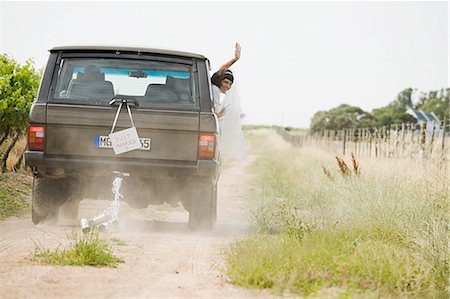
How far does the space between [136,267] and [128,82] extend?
3100mm

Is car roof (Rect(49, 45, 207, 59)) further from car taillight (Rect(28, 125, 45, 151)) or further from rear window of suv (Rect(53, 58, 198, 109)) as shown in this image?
car taillight (Rect(28, 125, 45, 151))

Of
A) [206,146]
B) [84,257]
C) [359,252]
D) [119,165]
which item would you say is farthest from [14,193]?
[359,252]

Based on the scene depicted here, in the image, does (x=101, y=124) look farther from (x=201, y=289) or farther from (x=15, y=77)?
(x=15, y=77)

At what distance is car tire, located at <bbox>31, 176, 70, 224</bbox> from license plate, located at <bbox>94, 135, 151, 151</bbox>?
2.85 feet

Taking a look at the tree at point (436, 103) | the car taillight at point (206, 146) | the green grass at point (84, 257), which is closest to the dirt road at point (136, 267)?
the green grass at point (84, 257)

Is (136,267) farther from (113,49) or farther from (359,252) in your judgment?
(113,49)

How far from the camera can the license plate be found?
336 inches

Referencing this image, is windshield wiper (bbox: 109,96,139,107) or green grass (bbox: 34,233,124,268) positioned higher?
windshield wiper (bbox: 109,96,139,107)

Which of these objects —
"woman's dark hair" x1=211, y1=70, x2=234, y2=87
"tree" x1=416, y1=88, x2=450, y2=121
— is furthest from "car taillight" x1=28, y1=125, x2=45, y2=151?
"tree" x1=416, y1=88, x2=450, y2=121

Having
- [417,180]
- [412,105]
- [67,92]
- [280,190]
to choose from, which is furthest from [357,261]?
[412,105]

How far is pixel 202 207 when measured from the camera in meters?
9.00

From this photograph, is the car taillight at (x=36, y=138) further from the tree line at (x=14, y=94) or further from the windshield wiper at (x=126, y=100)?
the tree line at (x=14, y=94)

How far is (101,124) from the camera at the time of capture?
8.48 meters

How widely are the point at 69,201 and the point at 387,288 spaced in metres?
5.09
